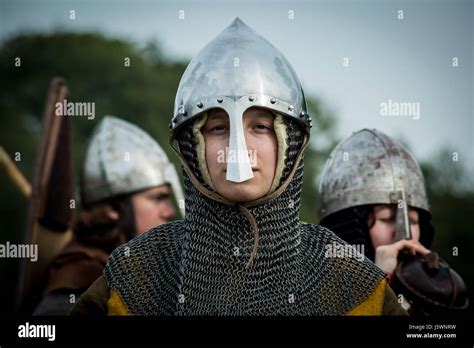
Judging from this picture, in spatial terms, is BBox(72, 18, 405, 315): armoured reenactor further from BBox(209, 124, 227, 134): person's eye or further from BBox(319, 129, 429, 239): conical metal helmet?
BBox(319, 129, 429, 239): conical metal helmet

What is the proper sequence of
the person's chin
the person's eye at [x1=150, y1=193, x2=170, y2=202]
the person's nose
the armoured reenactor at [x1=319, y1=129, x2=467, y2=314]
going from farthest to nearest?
1. the person's eye at [x1=150, y1=193, x2=170, y2=202]
2. the person's nose
3. the armoured reenactor at [x1=319, y1=129, x2=467, y2=314]
4. the person's chin

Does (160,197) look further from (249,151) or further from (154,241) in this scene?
(249,151)

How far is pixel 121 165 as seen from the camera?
895cm

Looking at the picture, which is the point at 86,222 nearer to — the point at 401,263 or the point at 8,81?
the point at 401,263

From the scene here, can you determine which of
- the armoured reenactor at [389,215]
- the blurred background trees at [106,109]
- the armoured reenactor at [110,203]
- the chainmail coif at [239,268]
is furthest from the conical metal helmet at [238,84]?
the blurred background trees at [106,109]

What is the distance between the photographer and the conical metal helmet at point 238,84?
5.50 meters

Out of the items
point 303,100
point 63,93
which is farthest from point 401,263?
point 63,93

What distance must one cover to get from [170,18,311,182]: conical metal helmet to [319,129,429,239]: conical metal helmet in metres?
1.26

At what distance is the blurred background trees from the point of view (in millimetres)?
19391

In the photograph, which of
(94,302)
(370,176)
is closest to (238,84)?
(94,302)

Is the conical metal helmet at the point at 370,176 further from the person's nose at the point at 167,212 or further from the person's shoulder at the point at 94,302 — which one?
the person's shoulder at the point at 94,302

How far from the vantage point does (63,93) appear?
10.3 meters

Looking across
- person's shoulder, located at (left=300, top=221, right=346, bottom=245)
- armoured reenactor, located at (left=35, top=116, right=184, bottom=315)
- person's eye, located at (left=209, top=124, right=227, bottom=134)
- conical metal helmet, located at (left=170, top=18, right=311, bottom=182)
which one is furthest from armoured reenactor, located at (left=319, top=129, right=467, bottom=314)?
armoured reenactor, located at (left=35, top=116, right=184, bottom=315)

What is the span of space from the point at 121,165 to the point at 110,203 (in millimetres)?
348
